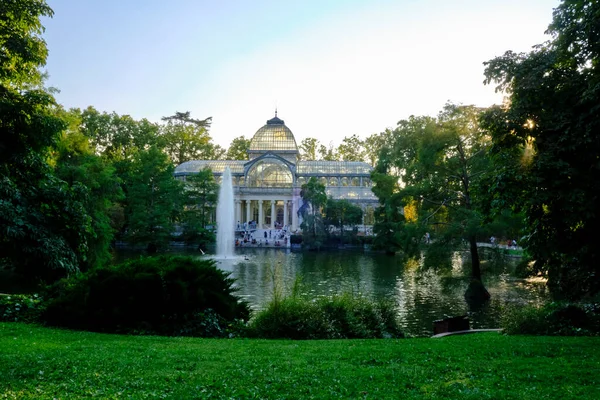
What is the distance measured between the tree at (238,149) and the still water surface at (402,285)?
2155 inches

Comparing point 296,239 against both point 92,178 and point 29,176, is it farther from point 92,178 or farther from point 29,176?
point 29,176

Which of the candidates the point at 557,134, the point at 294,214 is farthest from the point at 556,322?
the point at 294,214

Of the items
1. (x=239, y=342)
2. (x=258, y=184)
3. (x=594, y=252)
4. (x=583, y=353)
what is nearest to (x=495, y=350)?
(x=583, y=353)

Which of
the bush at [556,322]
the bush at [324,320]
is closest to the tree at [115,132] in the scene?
the bush at [324,320]

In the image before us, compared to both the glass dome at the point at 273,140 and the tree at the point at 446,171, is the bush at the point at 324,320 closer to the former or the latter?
the tree at the point at 446,171

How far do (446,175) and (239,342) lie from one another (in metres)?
14.4

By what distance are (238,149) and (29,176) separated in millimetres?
79429

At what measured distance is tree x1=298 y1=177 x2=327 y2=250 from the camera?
44812 millimetres

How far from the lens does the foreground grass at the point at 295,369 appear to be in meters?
5.43

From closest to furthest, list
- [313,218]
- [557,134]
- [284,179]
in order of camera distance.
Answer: [557,134] → [313,218] → [284,179]

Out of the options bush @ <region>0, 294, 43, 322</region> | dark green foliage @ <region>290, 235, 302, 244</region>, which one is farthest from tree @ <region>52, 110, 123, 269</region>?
dark green foliage @ <region>290, 235, 302, 244</region>

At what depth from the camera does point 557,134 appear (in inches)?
356

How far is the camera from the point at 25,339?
8.34 metres

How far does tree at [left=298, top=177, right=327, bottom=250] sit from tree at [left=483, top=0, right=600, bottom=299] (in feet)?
112
